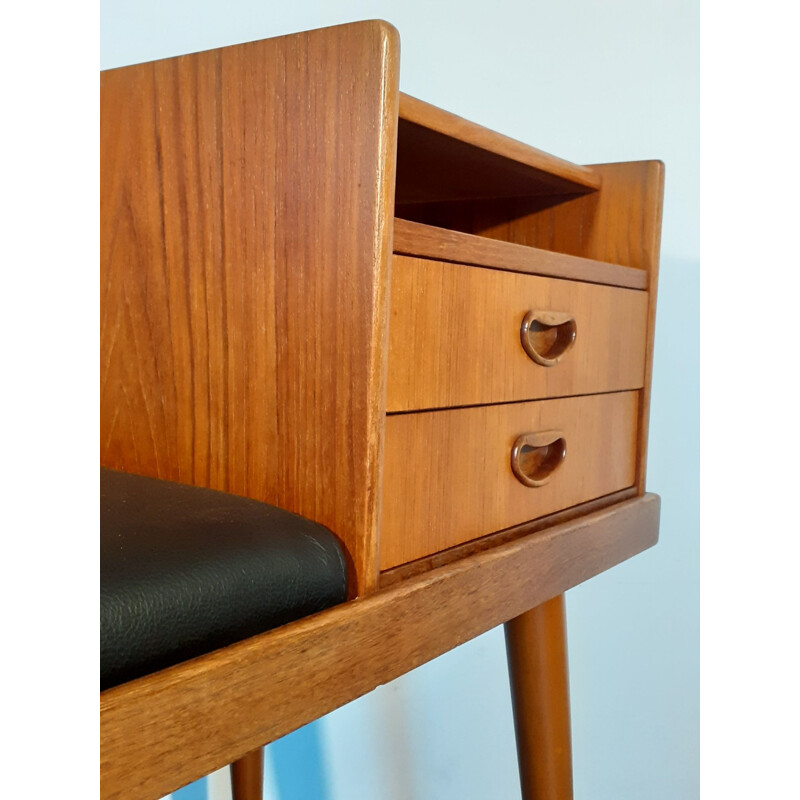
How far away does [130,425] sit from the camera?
564 mm

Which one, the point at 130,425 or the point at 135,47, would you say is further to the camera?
the point at 135,47

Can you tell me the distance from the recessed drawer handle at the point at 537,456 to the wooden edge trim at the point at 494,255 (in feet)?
0.40

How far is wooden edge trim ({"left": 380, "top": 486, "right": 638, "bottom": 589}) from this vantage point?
523 mm

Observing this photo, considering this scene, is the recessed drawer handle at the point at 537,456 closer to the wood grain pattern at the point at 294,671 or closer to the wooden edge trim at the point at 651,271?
the wood grain pattern at the point at 294,671

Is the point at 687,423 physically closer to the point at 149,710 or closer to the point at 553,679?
the point at 553,679

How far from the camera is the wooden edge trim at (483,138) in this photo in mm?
551

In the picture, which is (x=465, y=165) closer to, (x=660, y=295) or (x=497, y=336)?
(x=497, y=336)

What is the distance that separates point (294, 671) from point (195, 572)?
8cm

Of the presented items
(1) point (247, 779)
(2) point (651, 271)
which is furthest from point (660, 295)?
(1) point (247, 779)
